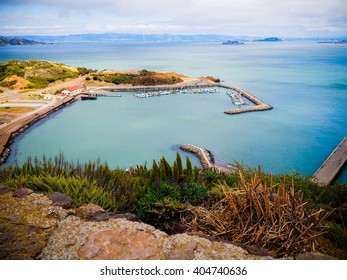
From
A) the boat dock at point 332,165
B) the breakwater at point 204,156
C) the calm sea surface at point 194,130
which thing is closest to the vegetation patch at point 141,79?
the calm sea surface at point 194,130

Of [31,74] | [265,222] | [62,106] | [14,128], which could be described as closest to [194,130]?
[14,128]

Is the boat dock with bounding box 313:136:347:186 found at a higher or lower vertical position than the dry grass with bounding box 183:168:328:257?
lower

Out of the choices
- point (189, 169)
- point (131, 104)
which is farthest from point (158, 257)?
point (131, 104)

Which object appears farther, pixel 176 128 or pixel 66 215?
pixel 176 128

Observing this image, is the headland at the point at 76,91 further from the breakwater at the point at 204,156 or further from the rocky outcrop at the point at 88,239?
the rocky outcrop at the point at 88,239

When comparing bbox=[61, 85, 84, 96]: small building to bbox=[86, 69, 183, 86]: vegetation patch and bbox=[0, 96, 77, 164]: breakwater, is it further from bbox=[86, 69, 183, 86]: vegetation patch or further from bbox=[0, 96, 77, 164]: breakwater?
bbox=[86, 69, 183, 86]: vegetation patch

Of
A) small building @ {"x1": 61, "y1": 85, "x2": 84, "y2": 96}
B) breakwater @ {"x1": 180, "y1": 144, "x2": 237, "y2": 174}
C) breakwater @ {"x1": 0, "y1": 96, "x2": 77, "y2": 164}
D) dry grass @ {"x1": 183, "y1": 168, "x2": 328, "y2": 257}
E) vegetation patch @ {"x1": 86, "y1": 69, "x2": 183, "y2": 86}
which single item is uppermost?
dry grass @ {"x1": 183, "y1": 168, "x2": 328, "y2": 257}

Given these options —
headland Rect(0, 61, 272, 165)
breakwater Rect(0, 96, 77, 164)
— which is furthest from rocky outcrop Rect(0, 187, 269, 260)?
breakwater Rect(0, 96, 77, 164)

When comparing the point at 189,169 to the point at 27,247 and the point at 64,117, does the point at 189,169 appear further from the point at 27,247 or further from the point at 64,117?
the point at 64,117
